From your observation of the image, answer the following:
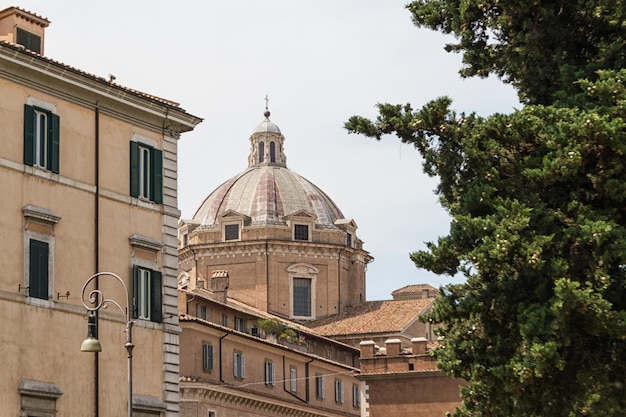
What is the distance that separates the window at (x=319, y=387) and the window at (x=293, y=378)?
1805mm

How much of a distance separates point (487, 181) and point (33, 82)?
11.1 metres

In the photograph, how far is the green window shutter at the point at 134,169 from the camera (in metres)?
33.5

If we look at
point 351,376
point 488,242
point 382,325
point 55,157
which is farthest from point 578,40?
point 382,325

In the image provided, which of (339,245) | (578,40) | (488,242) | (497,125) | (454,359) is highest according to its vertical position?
(339,245)

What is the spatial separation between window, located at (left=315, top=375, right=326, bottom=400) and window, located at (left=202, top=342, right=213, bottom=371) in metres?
9.54

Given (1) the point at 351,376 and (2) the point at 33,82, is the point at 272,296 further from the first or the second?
(2) the point at 33,82

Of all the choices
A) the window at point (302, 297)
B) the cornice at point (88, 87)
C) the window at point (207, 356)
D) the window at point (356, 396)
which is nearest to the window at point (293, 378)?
the window at point (356, 396)

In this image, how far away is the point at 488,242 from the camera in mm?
23750

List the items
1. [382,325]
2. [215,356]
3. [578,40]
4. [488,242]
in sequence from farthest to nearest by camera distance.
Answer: [382,325]
[215,356]
[578,40]
[488,242]

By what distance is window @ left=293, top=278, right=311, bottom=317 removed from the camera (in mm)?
82125

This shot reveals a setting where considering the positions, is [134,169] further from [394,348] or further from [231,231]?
[231,231]

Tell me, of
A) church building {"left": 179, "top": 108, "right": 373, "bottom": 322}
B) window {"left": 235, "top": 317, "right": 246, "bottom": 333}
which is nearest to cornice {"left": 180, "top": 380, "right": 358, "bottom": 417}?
window {"left": 235, "top": 317, "right": 246, "bottom": 333}

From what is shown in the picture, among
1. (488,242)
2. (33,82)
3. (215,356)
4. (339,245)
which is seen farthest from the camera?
(339,245)

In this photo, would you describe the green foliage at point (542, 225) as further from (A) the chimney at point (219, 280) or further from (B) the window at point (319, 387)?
(A) the chimney at point (219, 280)
